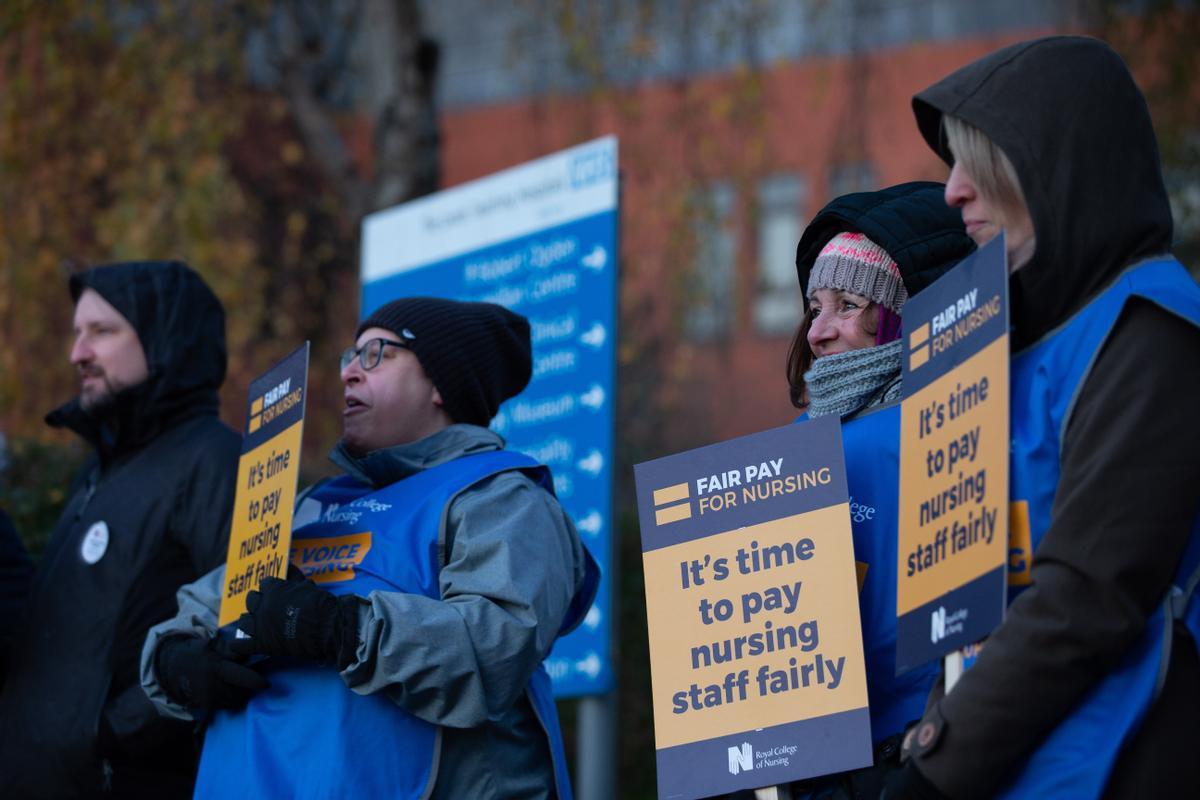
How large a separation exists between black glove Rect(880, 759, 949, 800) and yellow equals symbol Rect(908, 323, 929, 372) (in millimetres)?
672

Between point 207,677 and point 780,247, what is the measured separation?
13.0 metres

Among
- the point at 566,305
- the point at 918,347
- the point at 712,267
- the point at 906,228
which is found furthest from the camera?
the point at 712,267

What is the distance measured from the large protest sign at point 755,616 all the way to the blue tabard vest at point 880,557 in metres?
0.09

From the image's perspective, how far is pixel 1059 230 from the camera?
250cm

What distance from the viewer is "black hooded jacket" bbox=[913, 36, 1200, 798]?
230cm

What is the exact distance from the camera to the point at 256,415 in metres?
3.77

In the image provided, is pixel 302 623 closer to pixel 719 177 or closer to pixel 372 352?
pixel 372 352

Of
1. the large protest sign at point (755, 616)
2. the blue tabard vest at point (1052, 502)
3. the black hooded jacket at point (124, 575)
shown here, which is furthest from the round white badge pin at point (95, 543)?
the blue tabard vest at point (1052, 502)

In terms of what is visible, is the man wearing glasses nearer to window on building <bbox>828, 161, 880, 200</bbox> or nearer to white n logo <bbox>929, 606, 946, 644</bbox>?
white n logo <bbox>929, 606, 946, 644</bbox>

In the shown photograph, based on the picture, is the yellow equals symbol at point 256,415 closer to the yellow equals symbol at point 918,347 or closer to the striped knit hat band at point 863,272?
the striped knit hat band at point 863,272

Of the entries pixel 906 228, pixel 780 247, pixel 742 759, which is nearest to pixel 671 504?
pixel 742 759

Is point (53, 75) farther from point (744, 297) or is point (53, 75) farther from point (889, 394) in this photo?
point (889, 394)

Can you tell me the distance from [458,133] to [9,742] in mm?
13480

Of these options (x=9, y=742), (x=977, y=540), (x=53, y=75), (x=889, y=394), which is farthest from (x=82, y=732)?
(x=53, y=75)
